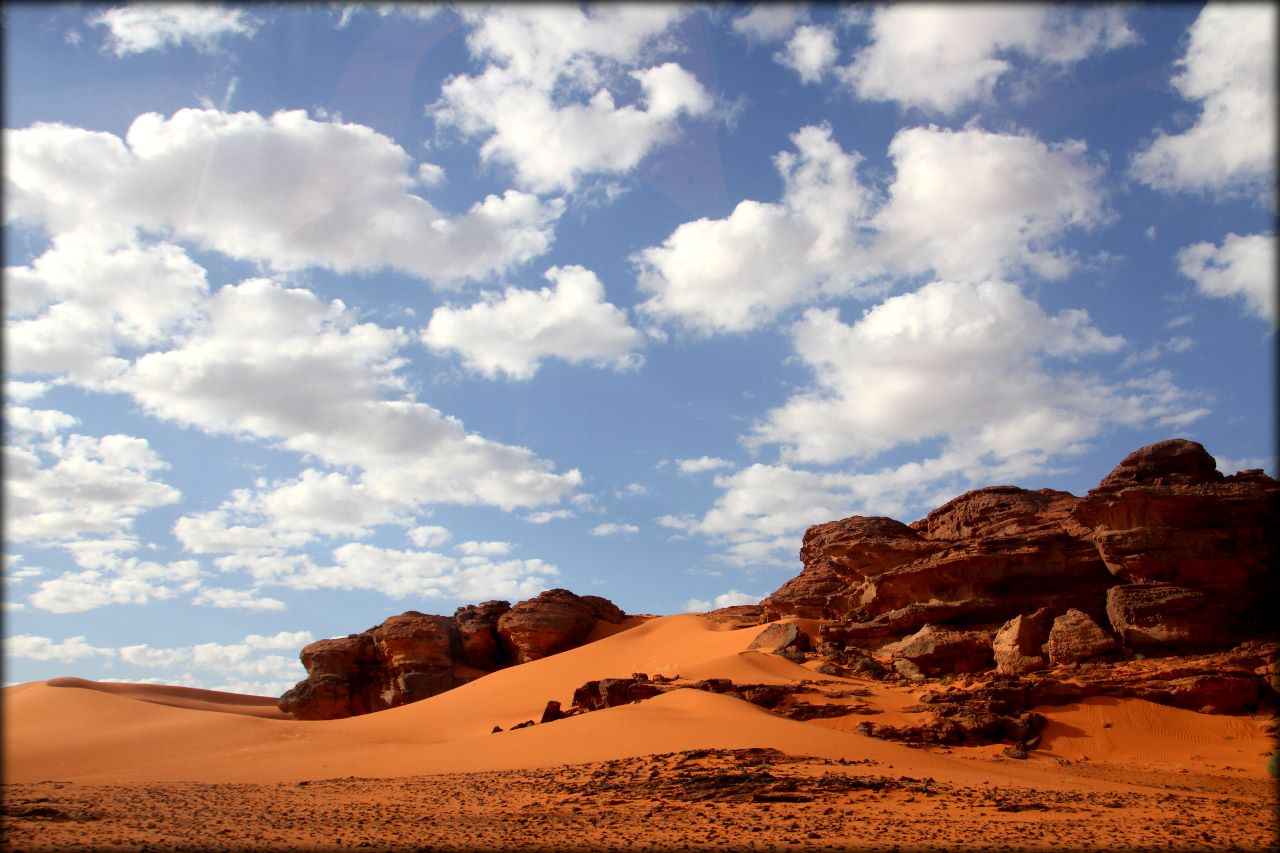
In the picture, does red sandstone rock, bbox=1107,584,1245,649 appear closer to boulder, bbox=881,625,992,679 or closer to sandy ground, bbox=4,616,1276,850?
sandy ground, bbox=4,616,1276,850

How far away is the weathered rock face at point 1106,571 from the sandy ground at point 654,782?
2.58m

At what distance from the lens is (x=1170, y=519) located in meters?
21.4

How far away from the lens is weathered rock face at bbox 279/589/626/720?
34250 millimetres

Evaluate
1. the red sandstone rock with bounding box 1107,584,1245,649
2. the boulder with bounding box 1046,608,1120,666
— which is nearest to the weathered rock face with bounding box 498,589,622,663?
the boulder with bounding box 1046,608,1120,666

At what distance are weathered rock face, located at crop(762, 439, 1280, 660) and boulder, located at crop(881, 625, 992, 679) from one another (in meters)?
0.58

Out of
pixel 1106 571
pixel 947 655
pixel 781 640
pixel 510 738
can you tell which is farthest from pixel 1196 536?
pixel 510 738

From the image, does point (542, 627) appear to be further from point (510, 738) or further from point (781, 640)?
point (510, 738)

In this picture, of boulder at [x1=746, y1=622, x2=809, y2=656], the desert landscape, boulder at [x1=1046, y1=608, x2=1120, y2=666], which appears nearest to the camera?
the desert landscape

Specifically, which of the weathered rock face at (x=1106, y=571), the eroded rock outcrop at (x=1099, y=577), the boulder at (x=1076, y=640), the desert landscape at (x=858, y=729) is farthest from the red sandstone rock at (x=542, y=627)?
the boulder at (x=1076, y=640)

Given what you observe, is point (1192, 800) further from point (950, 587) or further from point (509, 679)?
point (509, 679)

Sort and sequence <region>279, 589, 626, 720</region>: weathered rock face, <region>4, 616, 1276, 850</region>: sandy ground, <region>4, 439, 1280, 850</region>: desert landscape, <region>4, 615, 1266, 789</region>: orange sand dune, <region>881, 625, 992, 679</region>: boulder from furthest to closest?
<region>279, 589, 626, 720</region>: weathered rock face < <region>881, 625, 992, 679</region>: boulder < <region>4, 615, 1266, 789</region>: orange sand dune < <region>4, 439, 1280, 850</region>: desert landscape < <region>4, 616, 1276, 850</region>: sandy ground

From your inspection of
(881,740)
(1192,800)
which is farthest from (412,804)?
(1192,800)

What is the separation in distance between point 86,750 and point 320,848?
14.7 m

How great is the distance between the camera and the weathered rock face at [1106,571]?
66.0ft
